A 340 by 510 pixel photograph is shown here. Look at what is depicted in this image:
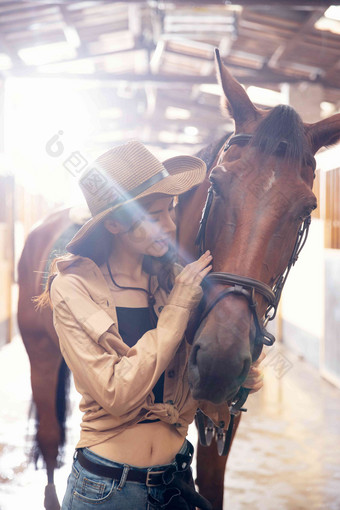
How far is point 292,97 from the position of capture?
23.7 feet

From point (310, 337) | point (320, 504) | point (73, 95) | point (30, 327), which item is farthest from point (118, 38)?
point (320, 504)

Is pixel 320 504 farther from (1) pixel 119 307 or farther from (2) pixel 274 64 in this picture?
(2) pixel 274 64

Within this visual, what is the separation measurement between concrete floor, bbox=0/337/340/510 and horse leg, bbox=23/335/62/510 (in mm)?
104

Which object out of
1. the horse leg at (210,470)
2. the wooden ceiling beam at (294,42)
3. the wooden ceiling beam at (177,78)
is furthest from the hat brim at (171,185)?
the wooden ceiling beam at (177,78)

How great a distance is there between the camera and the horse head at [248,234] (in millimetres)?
1072

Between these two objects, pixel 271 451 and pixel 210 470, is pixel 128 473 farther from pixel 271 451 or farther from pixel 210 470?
pixel 271 451

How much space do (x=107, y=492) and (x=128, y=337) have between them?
0.35 metres

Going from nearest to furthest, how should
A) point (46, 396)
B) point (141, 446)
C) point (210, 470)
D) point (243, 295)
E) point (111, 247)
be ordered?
point (243, 295), point (141, 446), point (111, 247), point (210, 470), point (46, 396)

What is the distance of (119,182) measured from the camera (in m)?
1.27

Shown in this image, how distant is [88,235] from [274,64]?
276 inches

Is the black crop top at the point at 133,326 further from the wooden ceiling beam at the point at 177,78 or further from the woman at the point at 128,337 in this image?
the wooden ceiling beam at the point at 177,78

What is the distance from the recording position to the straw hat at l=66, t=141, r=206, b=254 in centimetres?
125

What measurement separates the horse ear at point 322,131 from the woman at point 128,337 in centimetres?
36

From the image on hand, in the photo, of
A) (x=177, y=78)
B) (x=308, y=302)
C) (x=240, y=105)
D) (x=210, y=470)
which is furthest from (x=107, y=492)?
(x=177, y=78)
